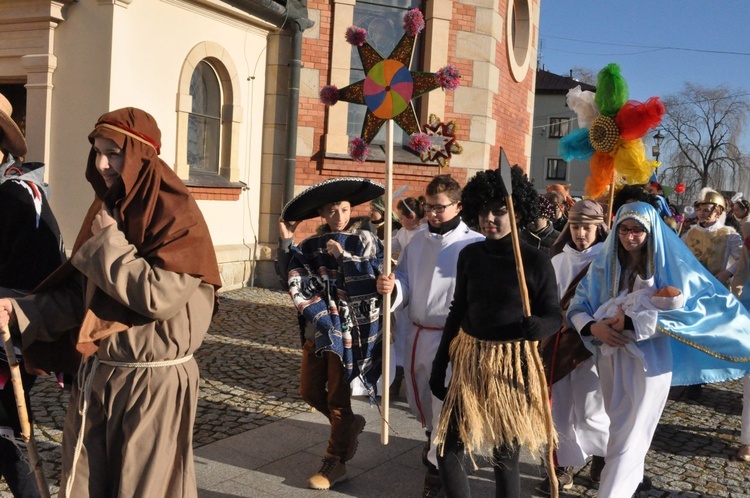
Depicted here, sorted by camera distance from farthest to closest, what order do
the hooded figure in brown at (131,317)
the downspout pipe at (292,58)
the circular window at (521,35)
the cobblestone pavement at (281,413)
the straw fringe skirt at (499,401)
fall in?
the circular window at (521,35)
the downspout pipe at (292,58)
the cobblestone pavement at (281,413)
the straw fringe skirt at (499,401)
the hooded figure in brown at (131,317)

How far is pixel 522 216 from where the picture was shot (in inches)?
155

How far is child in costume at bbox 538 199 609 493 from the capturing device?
15.6 feet

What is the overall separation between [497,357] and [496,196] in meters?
0.80

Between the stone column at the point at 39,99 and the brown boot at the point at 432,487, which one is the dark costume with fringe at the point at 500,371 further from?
the stone column at the point at 39,99

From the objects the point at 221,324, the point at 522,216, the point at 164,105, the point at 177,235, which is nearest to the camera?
the point at 177,235

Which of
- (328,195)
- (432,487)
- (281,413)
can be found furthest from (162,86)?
(432,487)

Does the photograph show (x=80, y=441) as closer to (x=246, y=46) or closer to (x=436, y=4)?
(x=246, y=46)

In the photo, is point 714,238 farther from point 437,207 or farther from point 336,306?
point 336,306

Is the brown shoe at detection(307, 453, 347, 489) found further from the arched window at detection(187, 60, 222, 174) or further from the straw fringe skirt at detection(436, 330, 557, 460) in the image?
the arched window at detection(187, 60, 222, 174)

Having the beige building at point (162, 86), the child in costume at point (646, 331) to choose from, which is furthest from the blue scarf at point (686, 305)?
the beige building at point (162, 86)

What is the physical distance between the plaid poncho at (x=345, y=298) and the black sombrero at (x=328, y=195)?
0.68 feet

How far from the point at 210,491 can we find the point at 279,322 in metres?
5.45

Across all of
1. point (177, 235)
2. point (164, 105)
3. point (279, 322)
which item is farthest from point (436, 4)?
point (177, 235)

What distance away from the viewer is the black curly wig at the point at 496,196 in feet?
12.6
